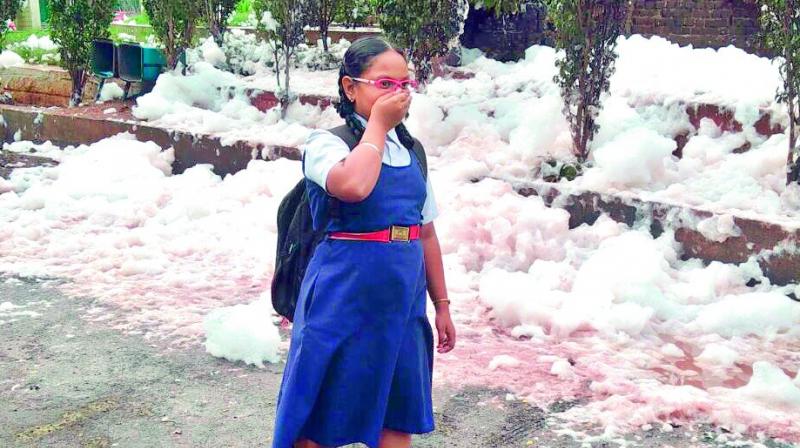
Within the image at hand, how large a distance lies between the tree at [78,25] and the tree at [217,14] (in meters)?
1.23

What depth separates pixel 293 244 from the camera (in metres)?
3.11

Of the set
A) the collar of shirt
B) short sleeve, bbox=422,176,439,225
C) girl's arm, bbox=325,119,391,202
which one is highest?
the collar of shirt

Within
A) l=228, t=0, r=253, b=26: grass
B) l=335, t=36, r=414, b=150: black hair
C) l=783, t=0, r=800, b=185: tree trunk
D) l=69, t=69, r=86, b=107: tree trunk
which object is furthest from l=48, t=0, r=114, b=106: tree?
l=335, t=36, r=414, b=150: black hair

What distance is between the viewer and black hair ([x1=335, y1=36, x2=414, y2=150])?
2.91 meters

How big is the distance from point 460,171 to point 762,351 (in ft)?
9.96

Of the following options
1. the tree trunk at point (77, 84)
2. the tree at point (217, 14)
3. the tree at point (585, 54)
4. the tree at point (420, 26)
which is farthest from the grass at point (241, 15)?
the tree at point (585, 54)

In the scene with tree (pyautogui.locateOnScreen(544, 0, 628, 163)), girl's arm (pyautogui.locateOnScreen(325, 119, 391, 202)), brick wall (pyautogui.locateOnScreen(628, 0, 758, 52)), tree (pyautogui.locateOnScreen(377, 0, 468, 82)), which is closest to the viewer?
girl's arm (pyautogui.locateOnScreen(325, 119, 391, 202))

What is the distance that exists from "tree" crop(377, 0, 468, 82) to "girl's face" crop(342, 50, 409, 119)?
6.29m

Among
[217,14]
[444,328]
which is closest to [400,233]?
[444,328]

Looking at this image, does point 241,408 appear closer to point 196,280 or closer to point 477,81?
Result: point 196,280

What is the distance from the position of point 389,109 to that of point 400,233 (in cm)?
37

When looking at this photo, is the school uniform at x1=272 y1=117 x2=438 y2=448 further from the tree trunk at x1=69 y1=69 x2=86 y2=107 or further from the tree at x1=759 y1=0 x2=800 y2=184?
the tree trunk at x1=69 y1=69 x2=86 y2=107

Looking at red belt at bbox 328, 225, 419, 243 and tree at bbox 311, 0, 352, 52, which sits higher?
tree at bbox 311, 0, 352, 52

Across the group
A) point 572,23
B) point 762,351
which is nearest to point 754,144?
point 572,23
